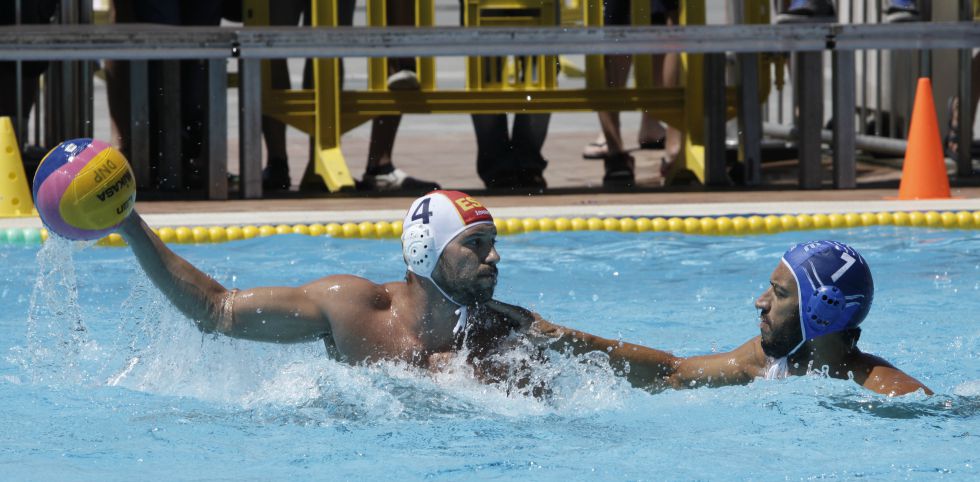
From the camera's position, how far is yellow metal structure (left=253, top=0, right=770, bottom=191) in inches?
316

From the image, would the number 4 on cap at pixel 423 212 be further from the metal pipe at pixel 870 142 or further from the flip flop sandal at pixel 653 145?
the flip flop sandal at pixel 653 145

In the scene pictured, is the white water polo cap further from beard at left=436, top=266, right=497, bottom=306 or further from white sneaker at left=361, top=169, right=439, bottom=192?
white sneaker at left=361, top=169, right=439, bottom=192

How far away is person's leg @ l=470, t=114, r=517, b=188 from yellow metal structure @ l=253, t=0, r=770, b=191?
0.67 ft

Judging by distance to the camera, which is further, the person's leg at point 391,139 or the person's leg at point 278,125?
the person's leg at point 278,125

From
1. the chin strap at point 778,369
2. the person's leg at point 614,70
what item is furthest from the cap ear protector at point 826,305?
the person's leg at point 614,70

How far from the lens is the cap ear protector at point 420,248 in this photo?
355 centimetres

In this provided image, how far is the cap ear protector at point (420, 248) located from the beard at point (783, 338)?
2.89ft

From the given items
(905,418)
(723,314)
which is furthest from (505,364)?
(723,314)

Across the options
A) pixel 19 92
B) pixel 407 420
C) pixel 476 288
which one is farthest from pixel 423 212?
pixel 19 92

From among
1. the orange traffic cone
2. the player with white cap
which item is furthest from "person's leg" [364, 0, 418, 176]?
the player with white cap

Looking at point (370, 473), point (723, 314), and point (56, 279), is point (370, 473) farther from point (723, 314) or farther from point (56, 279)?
point (56, 279)

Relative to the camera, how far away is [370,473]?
3.44 meters

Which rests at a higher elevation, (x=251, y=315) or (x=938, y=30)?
(x=938, y=30)

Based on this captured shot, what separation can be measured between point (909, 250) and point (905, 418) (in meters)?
3.05
